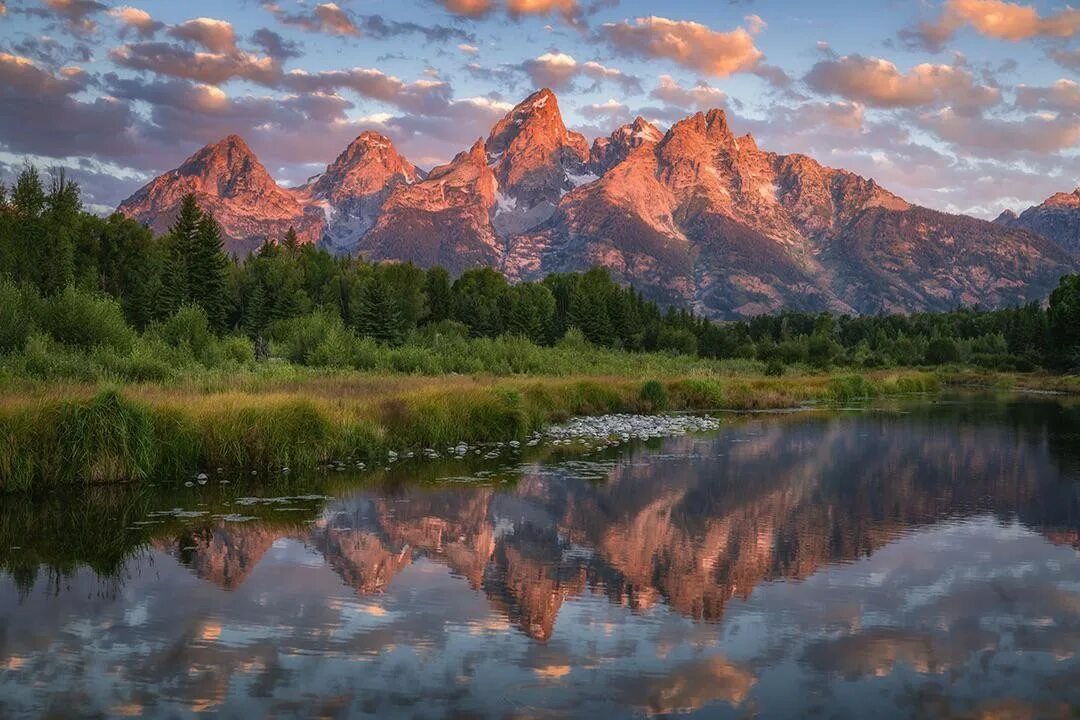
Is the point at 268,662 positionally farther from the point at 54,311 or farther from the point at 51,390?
the point at 54,311

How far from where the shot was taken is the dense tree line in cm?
8112

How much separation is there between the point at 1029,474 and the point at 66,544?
84.2ft

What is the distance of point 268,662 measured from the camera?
9.97m

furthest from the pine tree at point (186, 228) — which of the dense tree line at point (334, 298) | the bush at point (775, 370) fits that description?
the bush at point (775, 370)

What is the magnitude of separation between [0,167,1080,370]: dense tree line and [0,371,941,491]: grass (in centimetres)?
1656

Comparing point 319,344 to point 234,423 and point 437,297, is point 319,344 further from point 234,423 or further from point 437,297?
point 437,297

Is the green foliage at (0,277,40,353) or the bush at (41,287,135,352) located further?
the bush at (41,287,135,352)

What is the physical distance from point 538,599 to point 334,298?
99916mm

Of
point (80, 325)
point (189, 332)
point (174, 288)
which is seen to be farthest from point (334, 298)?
point (80, 325)

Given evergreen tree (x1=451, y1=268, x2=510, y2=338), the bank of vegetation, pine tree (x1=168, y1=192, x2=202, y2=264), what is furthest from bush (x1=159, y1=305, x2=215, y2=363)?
evergreen tree (x1=451, y1=268, x2=510, y2=338)

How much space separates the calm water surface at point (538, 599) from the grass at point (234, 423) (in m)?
1.05

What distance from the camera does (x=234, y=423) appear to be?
874 inches

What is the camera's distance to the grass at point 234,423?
62.8 feet

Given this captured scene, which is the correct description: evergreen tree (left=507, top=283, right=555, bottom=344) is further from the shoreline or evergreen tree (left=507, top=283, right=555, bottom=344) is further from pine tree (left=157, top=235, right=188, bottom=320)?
the shoreline
